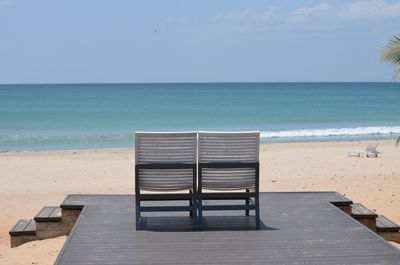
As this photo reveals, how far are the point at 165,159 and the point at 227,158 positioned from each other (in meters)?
0.54

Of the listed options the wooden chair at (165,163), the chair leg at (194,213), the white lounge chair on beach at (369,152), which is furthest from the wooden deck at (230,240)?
the white lounge chair on beach at (369,152)

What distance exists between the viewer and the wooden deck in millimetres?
5320

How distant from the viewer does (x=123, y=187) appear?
13.0 m

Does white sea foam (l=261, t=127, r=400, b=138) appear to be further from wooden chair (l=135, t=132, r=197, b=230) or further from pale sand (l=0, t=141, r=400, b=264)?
wooden chair (l=135, t=132, r=197, b=230)

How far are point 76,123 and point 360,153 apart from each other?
26.4 meters

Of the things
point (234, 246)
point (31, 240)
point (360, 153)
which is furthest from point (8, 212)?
point (360, 153)

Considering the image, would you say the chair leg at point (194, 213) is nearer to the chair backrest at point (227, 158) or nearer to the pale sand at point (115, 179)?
the chair backrest at point (227, 158)

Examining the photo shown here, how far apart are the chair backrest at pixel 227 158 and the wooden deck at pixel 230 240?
43 cm

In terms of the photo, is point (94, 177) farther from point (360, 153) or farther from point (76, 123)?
point (76, 123)
